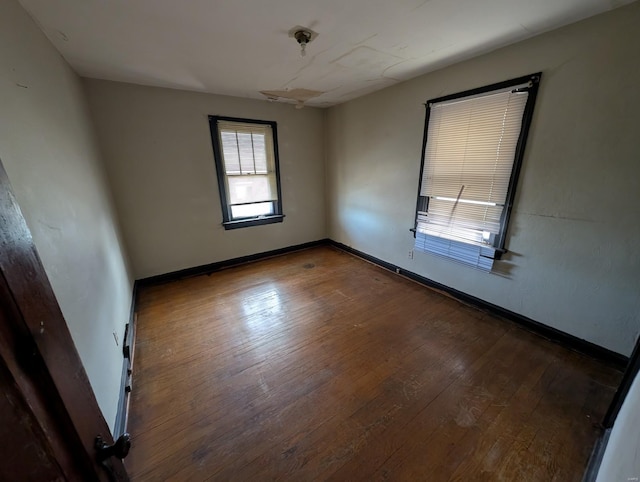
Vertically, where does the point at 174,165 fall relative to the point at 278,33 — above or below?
below

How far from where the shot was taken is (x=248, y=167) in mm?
3633

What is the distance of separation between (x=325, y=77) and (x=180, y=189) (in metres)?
2.20

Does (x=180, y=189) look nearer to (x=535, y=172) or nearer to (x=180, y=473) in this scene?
(x=180, y=473)

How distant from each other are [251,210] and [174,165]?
116cm

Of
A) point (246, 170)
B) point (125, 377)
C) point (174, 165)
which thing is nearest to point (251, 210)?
point (246, 170)

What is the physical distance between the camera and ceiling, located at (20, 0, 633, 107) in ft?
4.91

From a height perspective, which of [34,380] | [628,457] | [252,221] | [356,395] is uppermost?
[34,380]

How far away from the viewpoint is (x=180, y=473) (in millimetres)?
1282

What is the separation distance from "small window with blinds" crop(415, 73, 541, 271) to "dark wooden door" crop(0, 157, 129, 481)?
282cm

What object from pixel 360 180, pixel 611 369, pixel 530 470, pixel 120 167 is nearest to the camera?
pixel 530 470

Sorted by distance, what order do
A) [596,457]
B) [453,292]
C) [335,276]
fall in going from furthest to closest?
1. [335,276]
2. [453,292]
3. [596,457]

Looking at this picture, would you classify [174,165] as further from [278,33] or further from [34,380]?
[34,380]

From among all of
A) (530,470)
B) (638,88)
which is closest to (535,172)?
(638,88)

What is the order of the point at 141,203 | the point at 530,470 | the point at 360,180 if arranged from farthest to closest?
1. the point at 360,180
2. the point at 141,203
3. the point at 530,470
